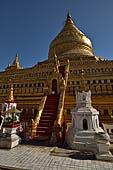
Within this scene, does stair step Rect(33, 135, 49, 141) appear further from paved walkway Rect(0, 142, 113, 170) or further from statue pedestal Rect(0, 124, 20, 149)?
paved walkway Rect(0, 142, 113, 170)

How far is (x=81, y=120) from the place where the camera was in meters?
8.58

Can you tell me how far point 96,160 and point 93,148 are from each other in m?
1.40

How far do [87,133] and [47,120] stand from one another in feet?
15.9

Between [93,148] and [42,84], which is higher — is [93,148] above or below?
below

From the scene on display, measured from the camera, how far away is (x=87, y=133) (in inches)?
306

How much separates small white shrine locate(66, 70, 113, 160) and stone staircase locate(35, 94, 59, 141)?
258 centimetres

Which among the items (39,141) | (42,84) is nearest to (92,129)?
(39,141)

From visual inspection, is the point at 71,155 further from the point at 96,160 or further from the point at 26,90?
the point at 26,90

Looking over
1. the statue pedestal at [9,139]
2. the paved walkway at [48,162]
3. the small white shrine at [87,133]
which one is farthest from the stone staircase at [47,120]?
the paved walkway at [48,162]

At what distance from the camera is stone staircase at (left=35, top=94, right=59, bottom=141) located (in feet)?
32.3

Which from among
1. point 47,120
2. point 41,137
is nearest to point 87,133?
point 41,137

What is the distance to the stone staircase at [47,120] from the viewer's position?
388 inches

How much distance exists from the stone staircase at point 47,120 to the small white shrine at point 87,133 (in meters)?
2.58

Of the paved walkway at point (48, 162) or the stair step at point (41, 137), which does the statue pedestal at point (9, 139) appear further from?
the stair step at point (41, 137)
